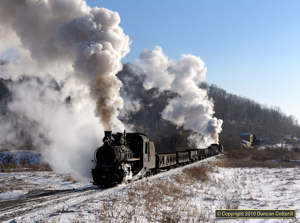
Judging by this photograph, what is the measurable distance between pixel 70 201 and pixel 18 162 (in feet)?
94.1

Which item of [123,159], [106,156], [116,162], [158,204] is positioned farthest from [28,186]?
[158,204]

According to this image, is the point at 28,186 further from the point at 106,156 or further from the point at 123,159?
the point at 123,159

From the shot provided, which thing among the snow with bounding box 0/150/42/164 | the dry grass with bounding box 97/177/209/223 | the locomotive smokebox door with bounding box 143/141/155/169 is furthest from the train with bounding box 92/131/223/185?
the snow with bounding box 0/150/42/164

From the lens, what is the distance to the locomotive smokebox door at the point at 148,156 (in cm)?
1620

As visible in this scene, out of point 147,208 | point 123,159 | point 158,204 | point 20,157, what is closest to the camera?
point 147,208

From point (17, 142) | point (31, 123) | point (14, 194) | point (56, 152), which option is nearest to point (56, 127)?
point (56, 152)

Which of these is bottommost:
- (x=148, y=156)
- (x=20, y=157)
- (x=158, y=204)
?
(x=158, y=204)

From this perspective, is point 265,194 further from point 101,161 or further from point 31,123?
point 31,123

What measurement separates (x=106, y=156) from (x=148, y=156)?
465 centimetres

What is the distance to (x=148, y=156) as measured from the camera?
55.5ft

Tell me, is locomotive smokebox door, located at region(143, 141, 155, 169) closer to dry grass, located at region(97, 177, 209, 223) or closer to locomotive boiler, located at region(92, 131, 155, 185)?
locomotive boiler, located at region(92, 131, 155, 185)

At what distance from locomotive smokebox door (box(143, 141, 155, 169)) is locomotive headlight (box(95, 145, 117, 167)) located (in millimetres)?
3665

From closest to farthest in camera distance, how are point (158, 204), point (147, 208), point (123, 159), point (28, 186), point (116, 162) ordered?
point (147, 208), point (158, 204), point (116, 162), point (123, 159), point (28, 186)

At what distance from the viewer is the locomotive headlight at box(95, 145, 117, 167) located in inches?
494
